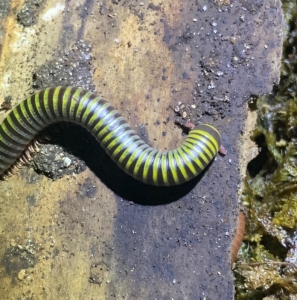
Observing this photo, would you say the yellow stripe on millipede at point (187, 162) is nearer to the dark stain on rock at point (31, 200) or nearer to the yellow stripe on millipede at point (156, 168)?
the yellow stripe on millipede at point (156, 168)

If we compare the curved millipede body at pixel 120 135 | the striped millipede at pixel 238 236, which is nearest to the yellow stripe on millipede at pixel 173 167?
the curved millipede body at pixel 120 135

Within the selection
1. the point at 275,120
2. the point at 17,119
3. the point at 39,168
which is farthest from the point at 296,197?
the point at 17,119

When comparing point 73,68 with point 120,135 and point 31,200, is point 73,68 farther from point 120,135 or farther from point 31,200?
point 31,200

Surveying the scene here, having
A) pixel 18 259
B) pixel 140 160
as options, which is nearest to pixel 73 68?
pixel 140 160

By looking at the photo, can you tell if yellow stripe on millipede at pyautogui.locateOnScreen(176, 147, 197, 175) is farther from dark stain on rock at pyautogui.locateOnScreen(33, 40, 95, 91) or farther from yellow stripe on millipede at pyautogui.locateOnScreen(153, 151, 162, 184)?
dark stain on rock at pyautogui.locateOnScreen(33, 40, 95, 91)

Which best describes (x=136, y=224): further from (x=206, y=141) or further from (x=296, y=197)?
(x=296, y=197)

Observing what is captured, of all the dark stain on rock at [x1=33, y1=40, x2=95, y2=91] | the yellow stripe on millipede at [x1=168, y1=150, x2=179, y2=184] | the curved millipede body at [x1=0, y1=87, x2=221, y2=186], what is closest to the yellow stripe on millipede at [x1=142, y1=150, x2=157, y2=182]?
the curved millipede body at [x1=0, y1=87, x2=221, y2=186]
